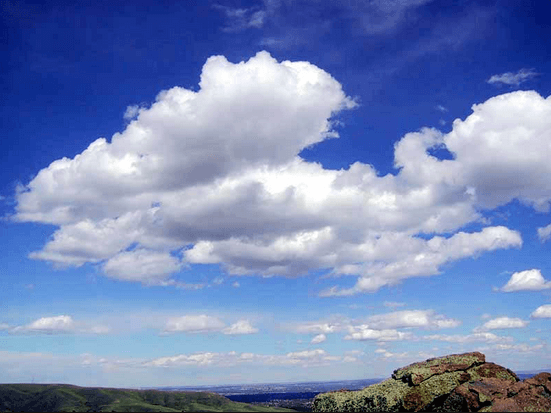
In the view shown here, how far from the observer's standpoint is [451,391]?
222 ft

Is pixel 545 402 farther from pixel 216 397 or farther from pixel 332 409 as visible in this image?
pixel 216 397

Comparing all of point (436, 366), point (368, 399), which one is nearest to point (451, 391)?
point (436, 366)

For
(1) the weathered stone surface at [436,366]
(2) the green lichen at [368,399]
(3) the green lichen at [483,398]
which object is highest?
(1) the weathered stone surface at [436,366]

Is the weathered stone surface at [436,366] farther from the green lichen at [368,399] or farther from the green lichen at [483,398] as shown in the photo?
the green lichen at [483,398]

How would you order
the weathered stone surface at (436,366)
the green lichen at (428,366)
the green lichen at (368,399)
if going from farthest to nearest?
the green lichen at (428,366), the weathered stone surface at (436,366), the green lichen at (368,399)

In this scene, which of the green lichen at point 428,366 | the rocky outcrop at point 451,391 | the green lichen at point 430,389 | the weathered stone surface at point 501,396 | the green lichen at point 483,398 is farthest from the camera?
the green lichen at point 428,366

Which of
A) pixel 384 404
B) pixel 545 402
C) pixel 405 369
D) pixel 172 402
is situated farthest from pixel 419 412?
pixel 172 402

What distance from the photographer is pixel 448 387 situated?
6906cm

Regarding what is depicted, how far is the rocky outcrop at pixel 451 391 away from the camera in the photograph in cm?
6147

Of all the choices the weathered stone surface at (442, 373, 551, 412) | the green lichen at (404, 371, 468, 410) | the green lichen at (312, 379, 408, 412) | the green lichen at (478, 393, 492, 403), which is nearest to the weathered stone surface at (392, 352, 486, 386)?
the green lichen at (404, 371, 468, 410)

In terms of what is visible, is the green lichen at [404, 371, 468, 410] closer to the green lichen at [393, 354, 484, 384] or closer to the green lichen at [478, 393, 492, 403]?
the green lichen at [393, 354, 484, 384]

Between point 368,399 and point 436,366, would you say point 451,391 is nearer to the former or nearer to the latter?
point 436,366

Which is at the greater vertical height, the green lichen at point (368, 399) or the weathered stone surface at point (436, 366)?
the weathered stone surface at point (436, 366)

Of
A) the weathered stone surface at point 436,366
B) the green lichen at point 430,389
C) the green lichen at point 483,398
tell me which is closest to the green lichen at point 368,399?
the green lichen at point 430,389
